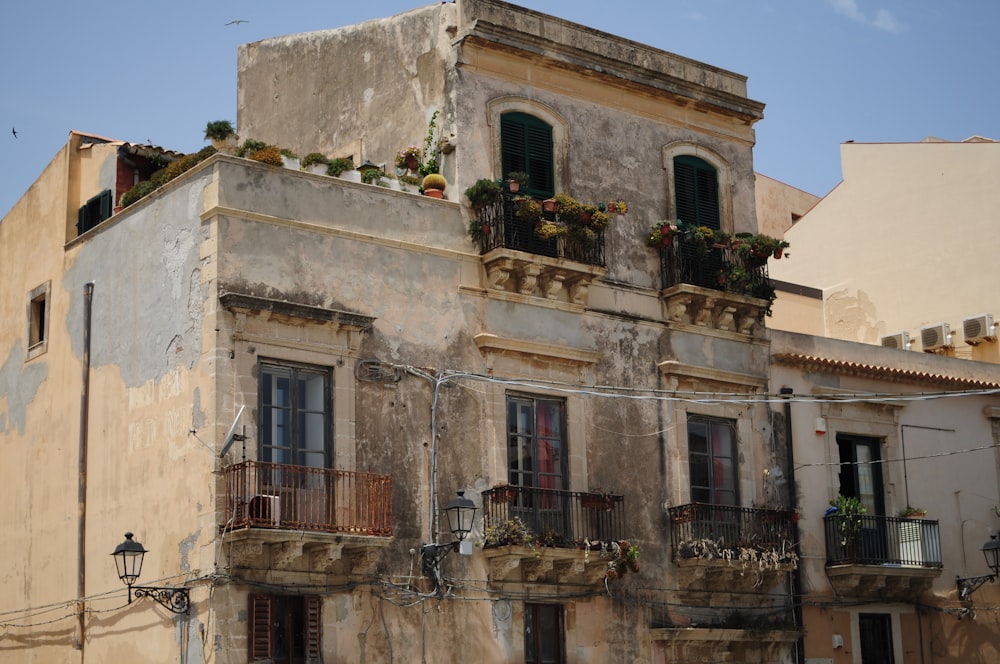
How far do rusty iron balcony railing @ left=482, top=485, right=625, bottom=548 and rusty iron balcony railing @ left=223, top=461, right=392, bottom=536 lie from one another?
1777 mm

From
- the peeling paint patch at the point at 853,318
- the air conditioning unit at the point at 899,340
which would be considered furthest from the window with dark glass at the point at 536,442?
the peeling paint patch at the point at 853,318

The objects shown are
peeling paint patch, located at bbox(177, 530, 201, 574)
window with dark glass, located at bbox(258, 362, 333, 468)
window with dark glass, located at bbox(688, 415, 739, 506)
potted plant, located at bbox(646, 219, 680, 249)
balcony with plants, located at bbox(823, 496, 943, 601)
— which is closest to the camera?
peeling paint patch, located at bbox(177, 530, 201, 574)

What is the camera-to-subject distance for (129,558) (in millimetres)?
19391

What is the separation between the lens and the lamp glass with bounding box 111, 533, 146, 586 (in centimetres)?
1922

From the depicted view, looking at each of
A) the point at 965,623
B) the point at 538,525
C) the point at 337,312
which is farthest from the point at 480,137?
the point at 965,623

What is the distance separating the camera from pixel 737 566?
75.8 ft

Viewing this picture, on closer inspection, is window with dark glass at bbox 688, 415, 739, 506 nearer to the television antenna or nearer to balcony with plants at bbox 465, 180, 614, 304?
balcony with plants at bbox 465, 180, 614, 304

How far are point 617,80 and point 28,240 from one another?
9.28 meters

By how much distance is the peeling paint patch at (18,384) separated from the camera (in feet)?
76.5

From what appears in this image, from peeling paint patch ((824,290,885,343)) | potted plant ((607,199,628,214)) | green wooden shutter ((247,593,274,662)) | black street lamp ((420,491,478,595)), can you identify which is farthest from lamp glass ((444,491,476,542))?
peeling paint patch ((824,290,885,343))

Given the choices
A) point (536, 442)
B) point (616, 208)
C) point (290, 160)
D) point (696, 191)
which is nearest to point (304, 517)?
point (536, 442)

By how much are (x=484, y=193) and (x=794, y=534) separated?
725 cm

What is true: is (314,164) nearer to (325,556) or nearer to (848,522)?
(325,556)

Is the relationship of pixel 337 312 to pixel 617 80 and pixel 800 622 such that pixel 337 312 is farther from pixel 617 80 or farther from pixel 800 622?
pixel 800 622
